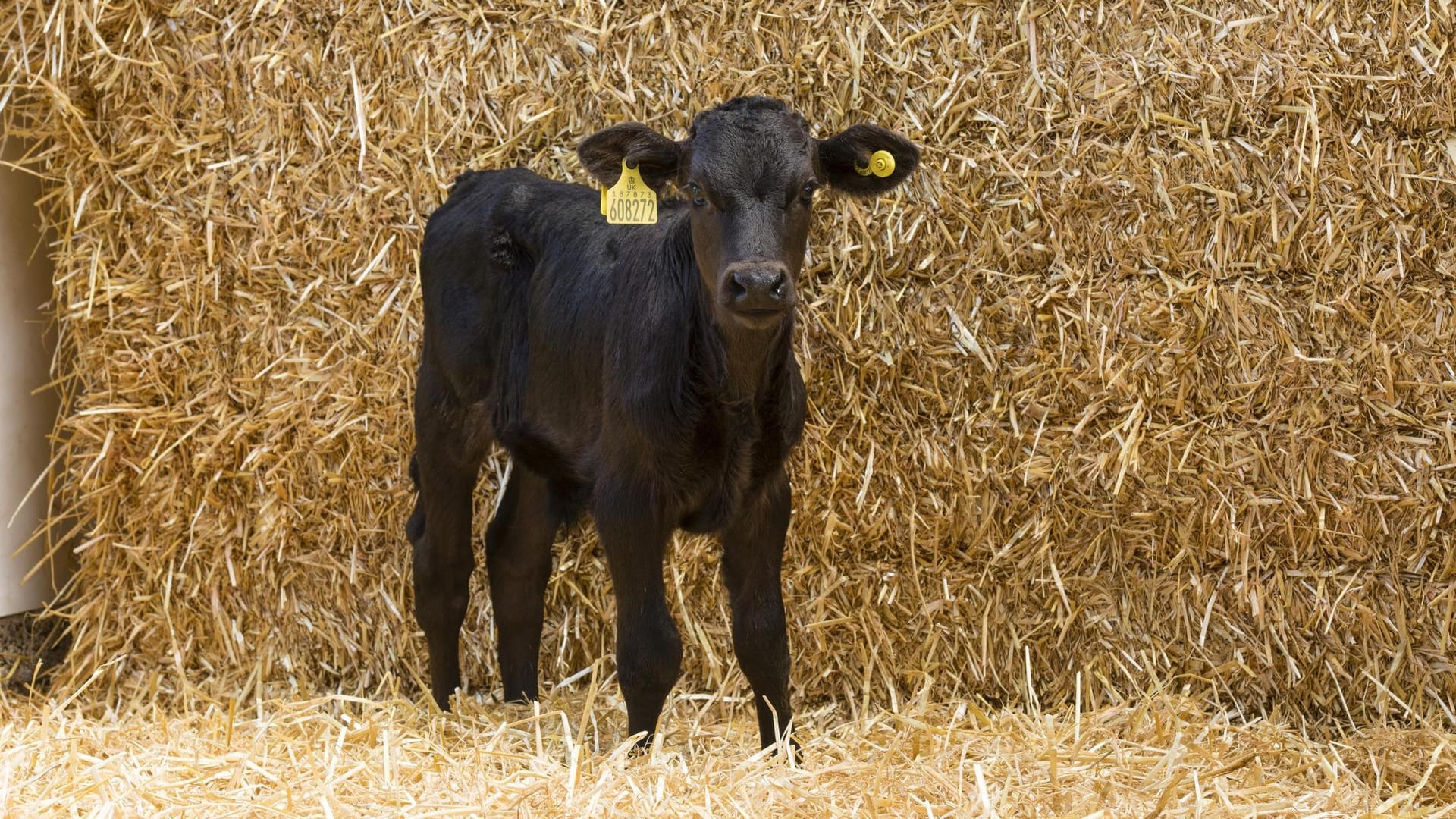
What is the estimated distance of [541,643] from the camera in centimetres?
502

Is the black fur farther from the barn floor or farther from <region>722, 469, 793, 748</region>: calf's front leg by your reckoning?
the barn floor

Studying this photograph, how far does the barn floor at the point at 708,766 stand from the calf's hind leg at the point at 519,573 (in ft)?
0.62

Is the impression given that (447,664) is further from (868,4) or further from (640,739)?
(868,4)

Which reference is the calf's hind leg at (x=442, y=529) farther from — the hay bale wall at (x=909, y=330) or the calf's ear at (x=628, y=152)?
the calf's ear at (x=628, y=152)

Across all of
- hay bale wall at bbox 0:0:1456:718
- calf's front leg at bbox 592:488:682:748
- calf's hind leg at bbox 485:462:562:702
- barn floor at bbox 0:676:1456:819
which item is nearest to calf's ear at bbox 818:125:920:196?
hay bale wall at bbox 0:0:1456:718

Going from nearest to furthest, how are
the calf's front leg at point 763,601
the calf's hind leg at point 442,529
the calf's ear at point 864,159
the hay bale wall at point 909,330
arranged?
the calf's ear at point 864,159 < the calf's front leg at point 763,601 < the hay bale wall at point 909,330 < the calf's hind leg at point 442,529

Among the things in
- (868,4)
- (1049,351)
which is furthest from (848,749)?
(868,4)

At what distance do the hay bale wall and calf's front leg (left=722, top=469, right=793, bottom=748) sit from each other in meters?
0.63

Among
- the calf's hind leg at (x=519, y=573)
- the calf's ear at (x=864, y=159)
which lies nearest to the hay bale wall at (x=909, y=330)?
the calf's hind leg at (x=519, y=573)

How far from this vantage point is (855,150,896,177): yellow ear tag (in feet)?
13.0

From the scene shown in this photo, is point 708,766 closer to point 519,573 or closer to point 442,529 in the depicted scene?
point 519,573

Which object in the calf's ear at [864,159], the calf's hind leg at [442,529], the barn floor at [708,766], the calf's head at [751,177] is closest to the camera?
the barn floor at [708,766]

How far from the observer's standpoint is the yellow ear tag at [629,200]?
395 centimetres

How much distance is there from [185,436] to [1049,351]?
2.93m
